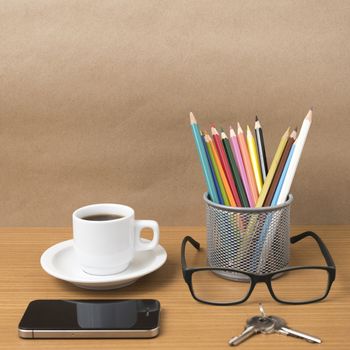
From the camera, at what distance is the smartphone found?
0.69 metres

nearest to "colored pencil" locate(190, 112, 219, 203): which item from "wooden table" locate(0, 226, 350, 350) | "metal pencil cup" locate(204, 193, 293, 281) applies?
"metal pencil cup" locate(204, 193, 293, 281)

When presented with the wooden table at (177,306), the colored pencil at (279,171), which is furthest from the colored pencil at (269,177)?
the wooden table at (177,306)

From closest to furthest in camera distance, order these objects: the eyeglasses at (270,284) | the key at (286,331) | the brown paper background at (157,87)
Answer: the key at (286,331) < the eyeglasses at (270,284) < the brown paper background at (157,87)

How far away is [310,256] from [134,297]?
28cm

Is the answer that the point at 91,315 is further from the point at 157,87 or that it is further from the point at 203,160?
the point at 157,87

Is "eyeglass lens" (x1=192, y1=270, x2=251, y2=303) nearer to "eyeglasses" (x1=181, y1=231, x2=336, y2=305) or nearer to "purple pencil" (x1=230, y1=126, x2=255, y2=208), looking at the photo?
"eyeglasses" (x1=181, y1=231, x2=336, y2=305)

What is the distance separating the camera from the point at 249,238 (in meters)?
0.82

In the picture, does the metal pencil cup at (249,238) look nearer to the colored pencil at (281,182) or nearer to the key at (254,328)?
Answer: the colored pencil at (281,182)

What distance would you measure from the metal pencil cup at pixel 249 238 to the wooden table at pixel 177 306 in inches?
1.4

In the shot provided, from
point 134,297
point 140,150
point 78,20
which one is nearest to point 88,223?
point 134,297

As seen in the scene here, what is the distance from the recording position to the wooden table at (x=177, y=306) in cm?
68

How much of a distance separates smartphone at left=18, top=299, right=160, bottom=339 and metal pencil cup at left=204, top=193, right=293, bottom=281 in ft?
0.43

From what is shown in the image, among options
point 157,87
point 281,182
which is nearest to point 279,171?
point 281,182

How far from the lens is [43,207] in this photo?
106 centimetres
